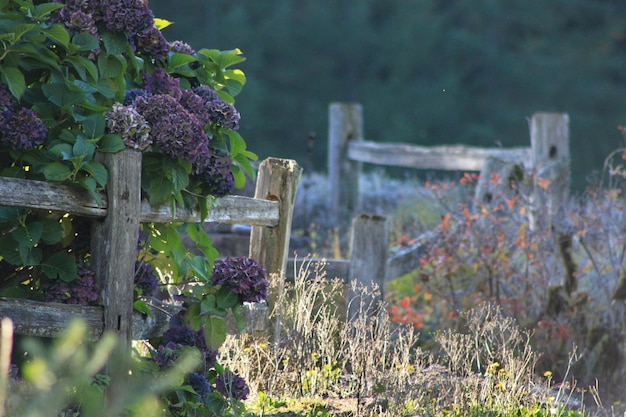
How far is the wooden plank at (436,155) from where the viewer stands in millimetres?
8980

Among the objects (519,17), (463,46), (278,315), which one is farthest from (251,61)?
(278,315)

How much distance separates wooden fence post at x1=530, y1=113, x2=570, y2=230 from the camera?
6992 mm

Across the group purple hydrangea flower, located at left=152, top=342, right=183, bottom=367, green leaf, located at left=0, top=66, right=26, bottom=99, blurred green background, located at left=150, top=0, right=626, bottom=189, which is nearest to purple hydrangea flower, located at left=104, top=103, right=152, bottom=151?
green leaf, located at left=0, top=66, right=26, bottom=99

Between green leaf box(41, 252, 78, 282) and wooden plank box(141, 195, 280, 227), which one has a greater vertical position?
wooden plank box(141, 195, 280, 227)

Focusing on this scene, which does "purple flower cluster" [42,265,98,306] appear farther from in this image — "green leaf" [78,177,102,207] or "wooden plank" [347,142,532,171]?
Result: "wooden plank" [347,142,532,171]

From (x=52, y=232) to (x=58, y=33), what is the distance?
0.75 metres

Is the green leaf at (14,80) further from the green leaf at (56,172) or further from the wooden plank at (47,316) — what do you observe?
the wooden plank at (47,316)

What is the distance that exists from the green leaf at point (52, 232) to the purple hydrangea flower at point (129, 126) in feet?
1.35

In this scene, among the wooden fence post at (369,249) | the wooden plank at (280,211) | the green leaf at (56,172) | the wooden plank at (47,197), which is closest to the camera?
the wooden plank at (47,197)

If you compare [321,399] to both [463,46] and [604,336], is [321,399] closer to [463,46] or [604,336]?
[604,336]

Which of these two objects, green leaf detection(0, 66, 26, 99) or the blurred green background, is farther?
the blurred green background

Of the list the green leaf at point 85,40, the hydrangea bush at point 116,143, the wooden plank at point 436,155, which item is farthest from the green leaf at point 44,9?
the wooden plank at point 436,155

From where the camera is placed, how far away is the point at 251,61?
25.2 m

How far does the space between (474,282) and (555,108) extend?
1968 centimetres
